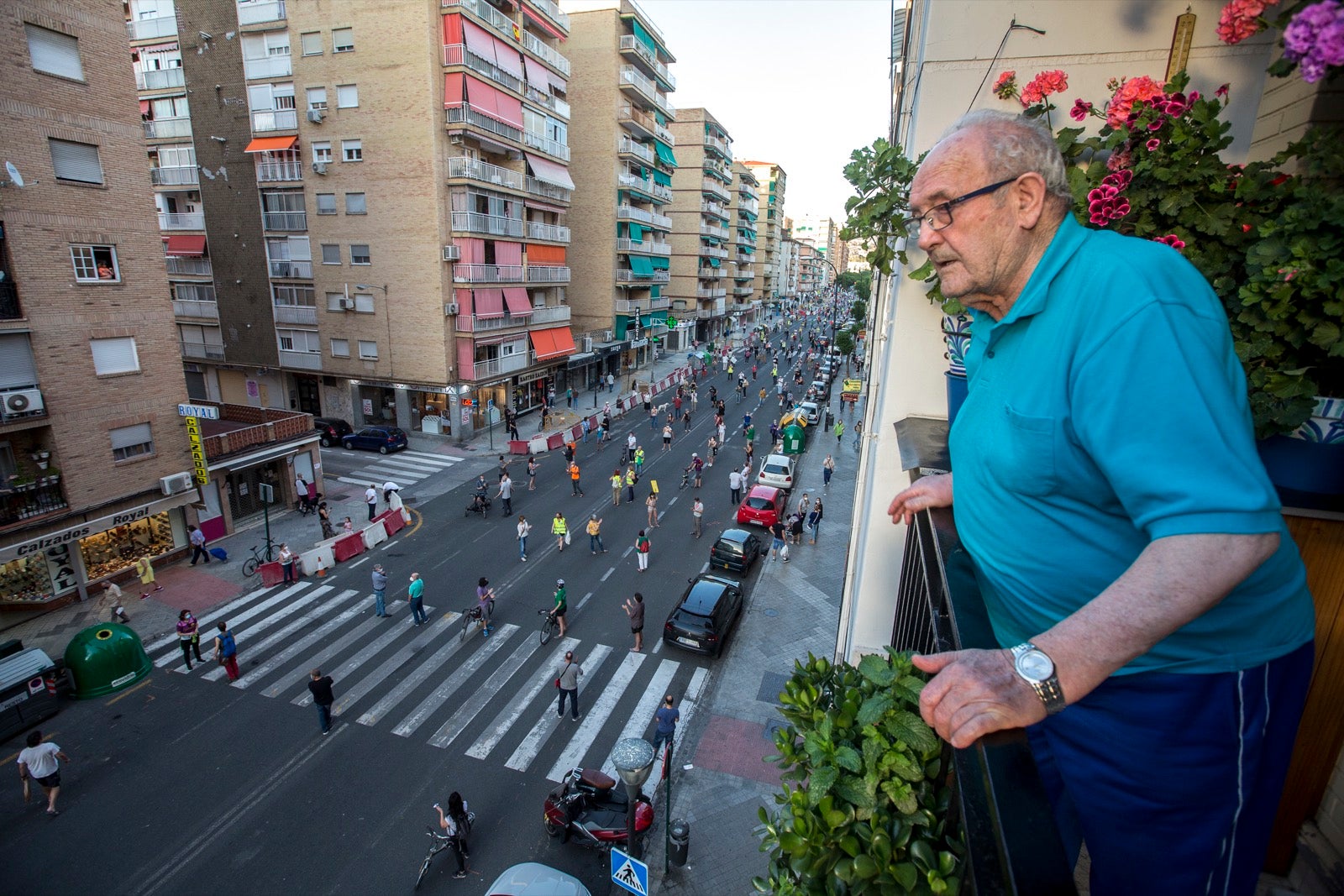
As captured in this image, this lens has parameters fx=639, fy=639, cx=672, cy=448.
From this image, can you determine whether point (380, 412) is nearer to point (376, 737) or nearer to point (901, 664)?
point (376, 737)

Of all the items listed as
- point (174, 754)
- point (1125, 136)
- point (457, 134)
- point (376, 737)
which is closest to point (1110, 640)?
point (1125, 136)

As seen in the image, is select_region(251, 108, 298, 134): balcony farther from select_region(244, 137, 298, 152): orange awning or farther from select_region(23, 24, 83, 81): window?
select_region(23, 24, 83, 81): window

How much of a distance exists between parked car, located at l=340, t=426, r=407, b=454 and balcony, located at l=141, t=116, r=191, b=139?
1929cm

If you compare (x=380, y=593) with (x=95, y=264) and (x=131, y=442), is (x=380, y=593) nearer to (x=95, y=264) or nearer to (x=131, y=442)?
(x=131, y=442)

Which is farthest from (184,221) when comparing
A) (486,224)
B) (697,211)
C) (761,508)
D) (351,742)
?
(697,211)

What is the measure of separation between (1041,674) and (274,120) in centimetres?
3981

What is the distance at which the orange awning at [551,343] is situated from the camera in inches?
1503

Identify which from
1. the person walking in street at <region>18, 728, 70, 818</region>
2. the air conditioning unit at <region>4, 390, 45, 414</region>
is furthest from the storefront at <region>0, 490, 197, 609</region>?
the person walking in street at <region>18, 728, 70, 818</region>

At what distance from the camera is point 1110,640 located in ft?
4.59

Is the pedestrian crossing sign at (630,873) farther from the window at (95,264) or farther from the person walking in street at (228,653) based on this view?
the window at (95,264)

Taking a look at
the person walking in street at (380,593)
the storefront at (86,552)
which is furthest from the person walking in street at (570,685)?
the storefront at (86,552)

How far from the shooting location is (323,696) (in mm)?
11727

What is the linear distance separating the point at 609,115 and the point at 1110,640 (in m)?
52.3

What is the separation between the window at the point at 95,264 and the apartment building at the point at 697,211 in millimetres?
52659
